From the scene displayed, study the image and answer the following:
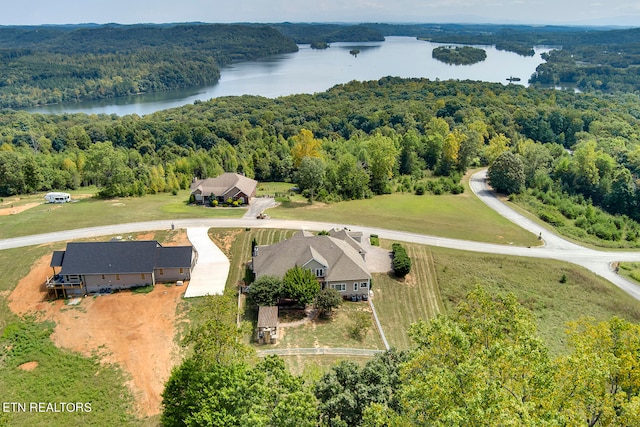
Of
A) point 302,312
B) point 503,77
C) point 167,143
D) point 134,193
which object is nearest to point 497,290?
point 302,312

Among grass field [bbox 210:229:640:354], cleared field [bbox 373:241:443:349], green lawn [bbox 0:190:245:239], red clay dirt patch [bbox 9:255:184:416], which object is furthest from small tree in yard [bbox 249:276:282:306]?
green lawn [bbox 0:190:245:239]

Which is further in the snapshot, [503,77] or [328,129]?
[503,77]

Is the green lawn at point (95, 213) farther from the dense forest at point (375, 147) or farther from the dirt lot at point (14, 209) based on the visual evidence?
the dense forest at point (375, 147)

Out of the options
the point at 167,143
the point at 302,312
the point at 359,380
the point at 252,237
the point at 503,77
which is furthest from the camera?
the point at 503,77

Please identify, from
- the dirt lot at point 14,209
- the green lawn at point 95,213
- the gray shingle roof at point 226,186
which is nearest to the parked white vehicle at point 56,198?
the green lawn at point 95,213

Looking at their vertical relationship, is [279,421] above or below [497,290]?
above

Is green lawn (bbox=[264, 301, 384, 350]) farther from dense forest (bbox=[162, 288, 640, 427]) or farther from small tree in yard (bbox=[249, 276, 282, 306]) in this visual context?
dense forest (bbox=[162, 288, 640, 427])

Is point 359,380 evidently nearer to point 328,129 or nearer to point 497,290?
point 497,290
